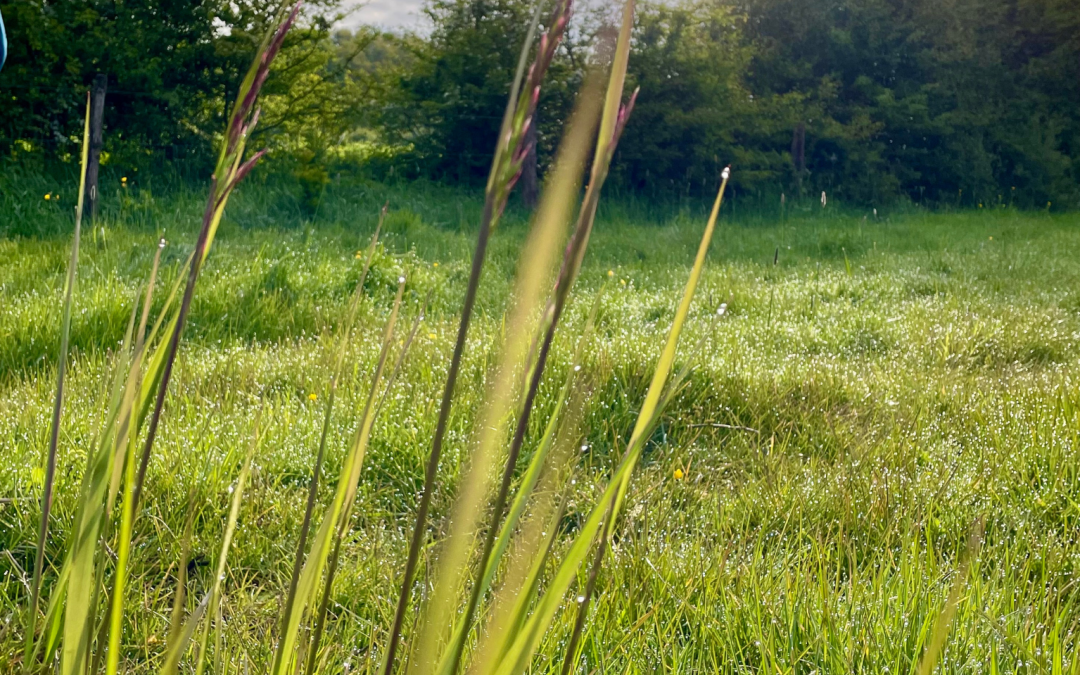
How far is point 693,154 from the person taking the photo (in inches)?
438

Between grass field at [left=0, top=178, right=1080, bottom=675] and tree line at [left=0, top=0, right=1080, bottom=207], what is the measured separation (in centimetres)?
294

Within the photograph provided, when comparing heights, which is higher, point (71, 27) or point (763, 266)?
point (71, 27)

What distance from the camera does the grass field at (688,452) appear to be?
4.32 ft

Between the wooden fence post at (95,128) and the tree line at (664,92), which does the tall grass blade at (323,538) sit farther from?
the wooden fence post at (95,128)

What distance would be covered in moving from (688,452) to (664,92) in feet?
30.8

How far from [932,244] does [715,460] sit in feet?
21.8

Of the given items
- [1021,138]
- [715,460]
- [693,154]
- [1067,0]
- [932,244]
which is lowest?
[715,460]

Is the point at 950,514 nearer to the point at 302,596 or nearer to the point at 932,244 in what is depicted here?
the point at 302,596

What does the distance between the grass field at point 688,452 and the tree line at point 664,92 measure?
116 inches

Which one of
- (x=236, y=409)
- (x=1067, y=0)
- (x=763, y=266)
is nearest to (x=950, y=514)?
(x=236, y=409)

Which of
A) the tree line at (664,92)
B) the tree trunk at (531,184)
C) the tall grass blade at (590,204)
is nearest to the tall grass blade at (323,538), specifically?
the tall grass blade at (590,204)

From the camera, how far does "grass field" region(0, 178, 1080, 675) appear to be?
Result: 4.32 ft

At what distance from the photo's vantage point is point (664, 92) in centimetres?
1082

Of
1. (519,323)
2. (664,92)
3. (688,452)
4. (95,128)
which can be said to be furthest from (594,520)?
(664,92)
